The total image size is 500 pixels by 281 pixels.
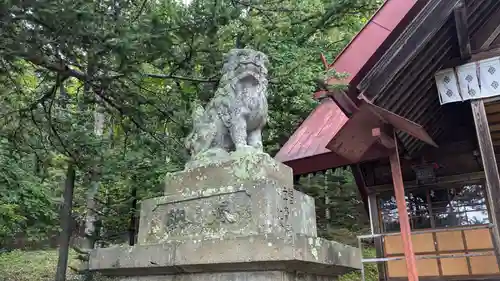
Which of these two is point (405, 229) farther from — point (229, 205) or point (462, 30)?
point (229, 205)

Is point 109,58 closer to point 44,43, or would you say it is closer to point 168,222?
point 44,43

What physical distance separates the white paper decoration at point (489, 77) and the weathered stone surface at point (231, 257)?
3056mm

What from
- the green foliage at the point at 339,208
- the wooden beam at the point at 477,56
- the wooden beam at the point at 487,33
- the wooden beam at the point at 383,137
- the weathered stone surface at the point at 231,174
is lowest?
the weathered stone surface at the point at 231,174

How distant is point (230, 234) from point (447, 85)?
4.04 meters

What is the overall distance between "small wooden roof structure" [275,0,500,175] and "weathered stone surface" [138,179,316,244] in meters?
1.78

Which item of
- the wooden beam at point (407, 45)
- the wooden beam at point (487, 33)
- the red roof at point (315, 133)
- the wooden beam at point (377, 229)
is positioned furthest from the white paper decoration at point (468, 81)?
the wooden beam at point (377, 229)

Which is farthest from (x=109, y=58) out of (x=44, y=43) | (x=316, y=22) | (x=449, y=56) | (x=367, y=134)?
(x=316, y=22)

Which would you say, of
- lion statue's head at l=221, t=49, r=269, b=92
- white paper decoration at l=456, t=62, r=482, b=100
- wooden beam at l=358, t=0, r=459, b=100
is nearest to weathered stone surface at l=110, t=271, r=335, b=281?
lion statue's head at l=221, t=49, r=269, b=92

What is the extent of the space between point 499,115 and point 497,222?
2.58 m

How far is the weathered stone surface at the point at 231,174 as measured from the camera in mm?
3105

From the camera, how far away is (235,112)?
3410 millimetres

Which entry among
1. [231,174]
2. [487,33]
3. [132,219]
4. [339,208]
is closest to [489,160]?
[487,33]

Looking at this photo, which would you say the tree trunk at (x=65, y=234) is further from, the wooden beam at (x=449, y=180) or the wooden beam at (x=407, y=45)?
the wooden beam at (x=449, y=180)

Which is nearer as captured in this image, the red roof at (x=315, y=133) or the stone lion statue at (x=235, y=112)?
the stone lion statue at (x=235, y=112)
